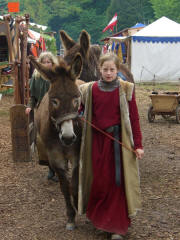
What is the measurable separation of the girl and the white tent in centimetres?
1729

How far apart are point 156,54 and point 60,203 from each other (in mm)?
17434

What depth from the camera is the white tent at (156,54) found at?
20656 millimetres

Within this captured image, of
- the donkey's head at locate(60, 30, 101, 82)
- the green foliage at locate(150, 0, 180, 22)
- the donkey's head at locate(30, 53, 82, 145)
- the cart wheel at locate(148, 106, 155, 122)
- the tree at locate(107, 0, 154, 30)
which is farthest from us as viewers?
the tree at locate(107, 0, 154, 30)

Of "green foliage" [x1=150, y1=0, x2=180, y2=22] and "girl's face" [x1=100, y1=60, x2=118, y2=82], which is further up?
"green foliage" [x1=150, y1=0, x2=180, y2=22]

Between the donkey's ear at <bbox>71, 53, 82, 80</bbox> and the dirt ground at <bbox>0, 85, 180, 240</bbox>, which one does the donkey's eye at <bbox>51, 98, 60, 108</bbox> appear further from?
the dirt ground at <bbox>0, 85, 180, 240</bbox>

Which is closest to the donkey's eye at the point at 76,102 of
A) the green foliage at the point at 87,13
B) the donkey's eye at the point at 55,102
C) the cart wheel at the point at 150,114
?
the donkey's eye at the point at 55,102

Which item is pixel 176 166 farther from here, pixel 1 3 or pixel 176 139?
pixel 1 3

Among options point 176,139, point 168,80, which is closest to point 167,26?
point 168,80

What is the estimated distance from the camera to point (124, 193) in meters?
3.60

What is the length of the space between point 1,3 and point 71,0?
44.7 ft

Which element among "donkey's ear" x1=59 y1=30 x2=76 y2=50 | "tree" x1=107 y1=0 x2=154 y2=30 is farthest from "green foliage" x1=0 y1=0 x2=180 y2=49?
"donkey's ear" x1=59 y1=30 x2=76 y2=50

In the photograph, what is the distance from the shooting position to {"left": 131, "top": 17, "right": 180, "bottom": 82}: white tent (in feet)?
67.8

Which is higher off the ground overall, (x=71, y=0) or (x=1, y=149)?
(x=71, y=0)

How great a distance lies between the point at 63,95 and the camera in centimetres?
341
